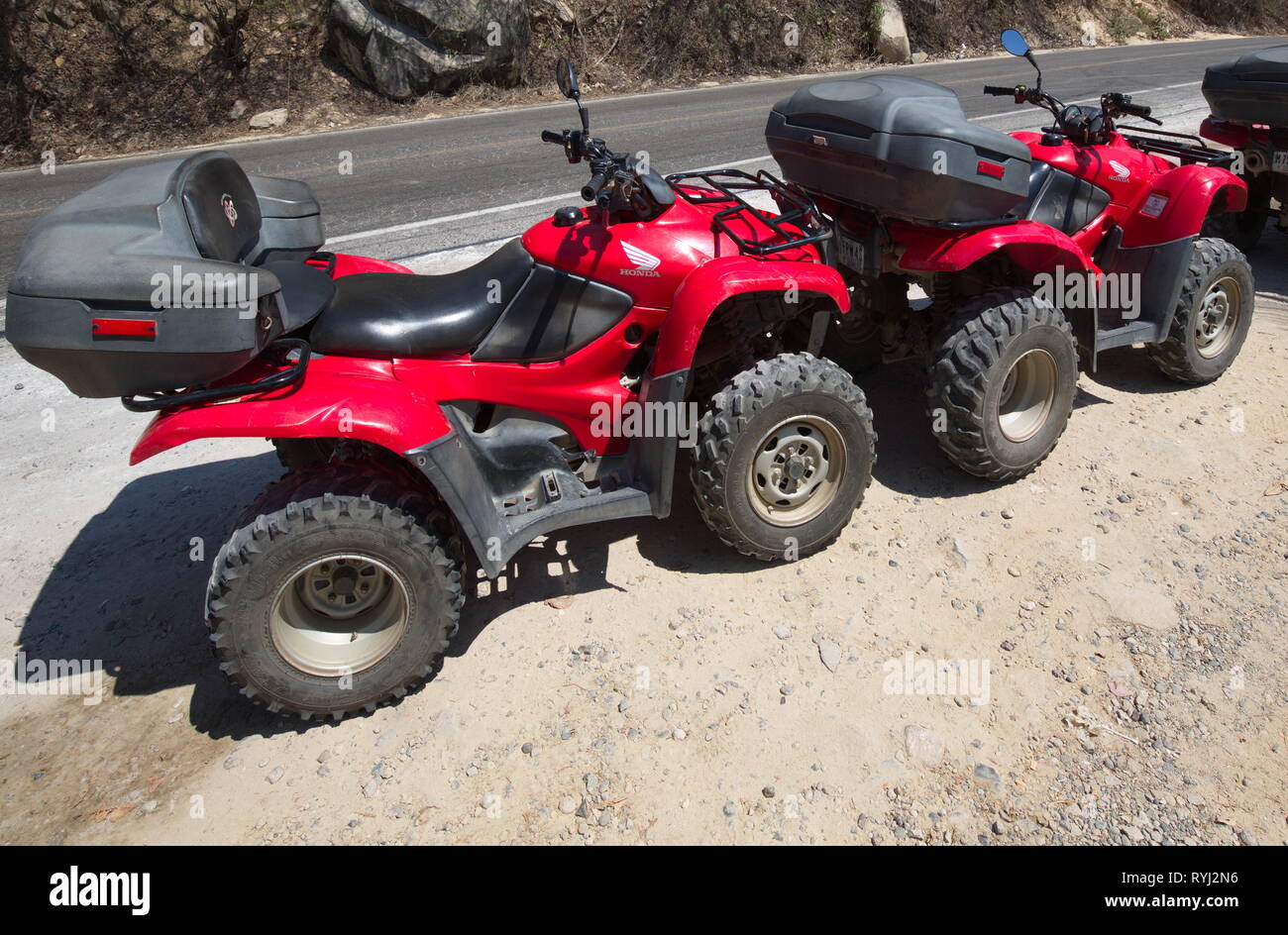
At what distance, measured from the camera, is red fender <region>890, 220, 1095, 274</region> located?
4.07 metres

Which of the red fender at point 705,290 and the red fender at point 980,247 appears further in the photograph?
the red fender at point 980,247

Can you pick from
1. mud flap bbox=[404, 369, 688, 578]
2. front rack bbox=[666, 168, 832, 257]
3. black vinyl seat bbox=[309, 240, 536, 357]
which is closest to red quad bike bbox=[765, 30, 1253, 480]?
front rack bbox=[666, 168, 832, 257]

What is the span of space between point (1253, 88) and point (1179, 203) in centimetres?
250

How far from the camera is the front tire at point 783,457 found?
3615 mm

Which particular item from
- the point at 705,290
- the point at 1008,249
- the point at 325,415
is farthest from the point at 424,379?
the point at 1008,249

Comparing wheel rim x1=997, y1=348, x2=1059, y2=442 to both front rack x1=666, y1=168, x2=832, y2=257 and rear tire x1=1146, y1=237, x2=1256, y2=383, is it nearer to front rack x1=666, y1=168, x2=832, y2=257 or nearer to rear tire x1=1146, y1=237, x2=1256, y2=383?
rear tire x1=1146, y1=237, x2=1256, y2=383

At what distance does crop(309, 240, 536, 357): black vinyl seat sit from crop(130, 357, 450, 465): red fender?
99 mm

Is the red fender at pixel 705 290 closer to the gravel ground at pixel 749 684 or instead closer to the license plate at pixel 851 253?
the license plate at pixel 851 253

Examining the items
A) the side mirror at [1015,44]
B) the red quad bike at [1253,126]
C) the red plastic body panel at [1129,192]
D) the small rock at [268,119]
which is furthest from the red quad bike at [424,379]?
the small rock at [268,119]

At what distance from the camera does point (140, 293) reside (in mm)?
2680

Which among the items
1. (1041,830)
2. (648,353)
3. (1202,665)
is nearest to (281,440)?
(648,353)

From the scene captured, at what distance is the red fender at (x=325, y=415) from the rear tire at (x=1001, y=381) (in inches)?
94.4

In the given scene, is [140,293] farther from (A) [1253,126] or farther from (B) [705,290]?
(A) [1253,126]
